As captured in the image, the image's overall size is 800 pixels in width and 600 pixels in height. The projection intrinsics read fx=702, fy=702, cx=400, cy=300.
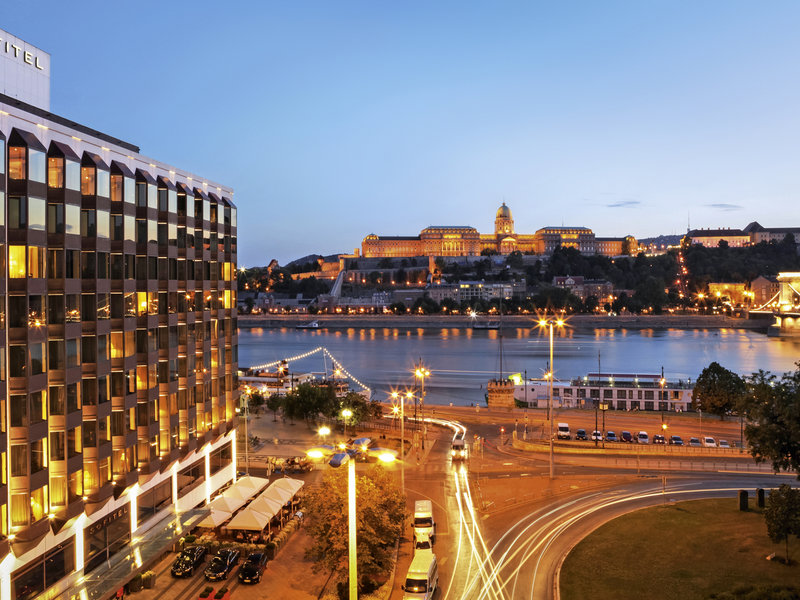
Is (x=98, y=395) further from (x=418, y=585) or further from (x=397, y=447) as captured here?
(x=397, y=447)

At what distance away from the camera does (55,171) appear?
12.3m

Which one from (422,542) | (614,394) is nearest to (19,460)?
(422,542)

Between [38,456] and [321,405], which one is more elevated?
[38,456]

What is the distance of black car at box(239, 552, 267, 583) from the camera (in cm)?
1411

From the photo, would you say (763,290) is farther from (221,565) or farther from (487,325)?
(221,565)

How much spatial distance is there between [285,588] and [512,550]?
515 cm

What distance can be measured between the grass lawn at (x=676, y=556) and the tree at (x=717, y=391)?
1480 cm

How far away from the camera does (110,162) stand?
14.5m

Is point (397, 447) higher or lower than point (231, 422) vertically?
lower

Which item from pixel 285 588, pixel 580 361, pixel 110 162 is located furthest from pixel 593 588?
pixel 580 361

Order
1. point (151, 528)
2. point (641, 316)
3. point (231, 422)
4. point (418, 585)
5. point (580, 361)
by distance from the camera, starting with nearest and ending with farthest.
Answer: point (418, 585) < point (151, 528) < point (231, 422) < point (580, 361) < point (641, 316)

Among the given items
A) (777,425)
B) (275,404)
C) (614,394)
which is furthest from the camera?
(614,394)

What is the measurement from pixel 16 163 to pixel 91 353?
3.85 m

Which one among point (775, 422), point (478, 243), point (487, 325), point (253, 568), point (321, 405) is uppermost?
point (478, 243)
